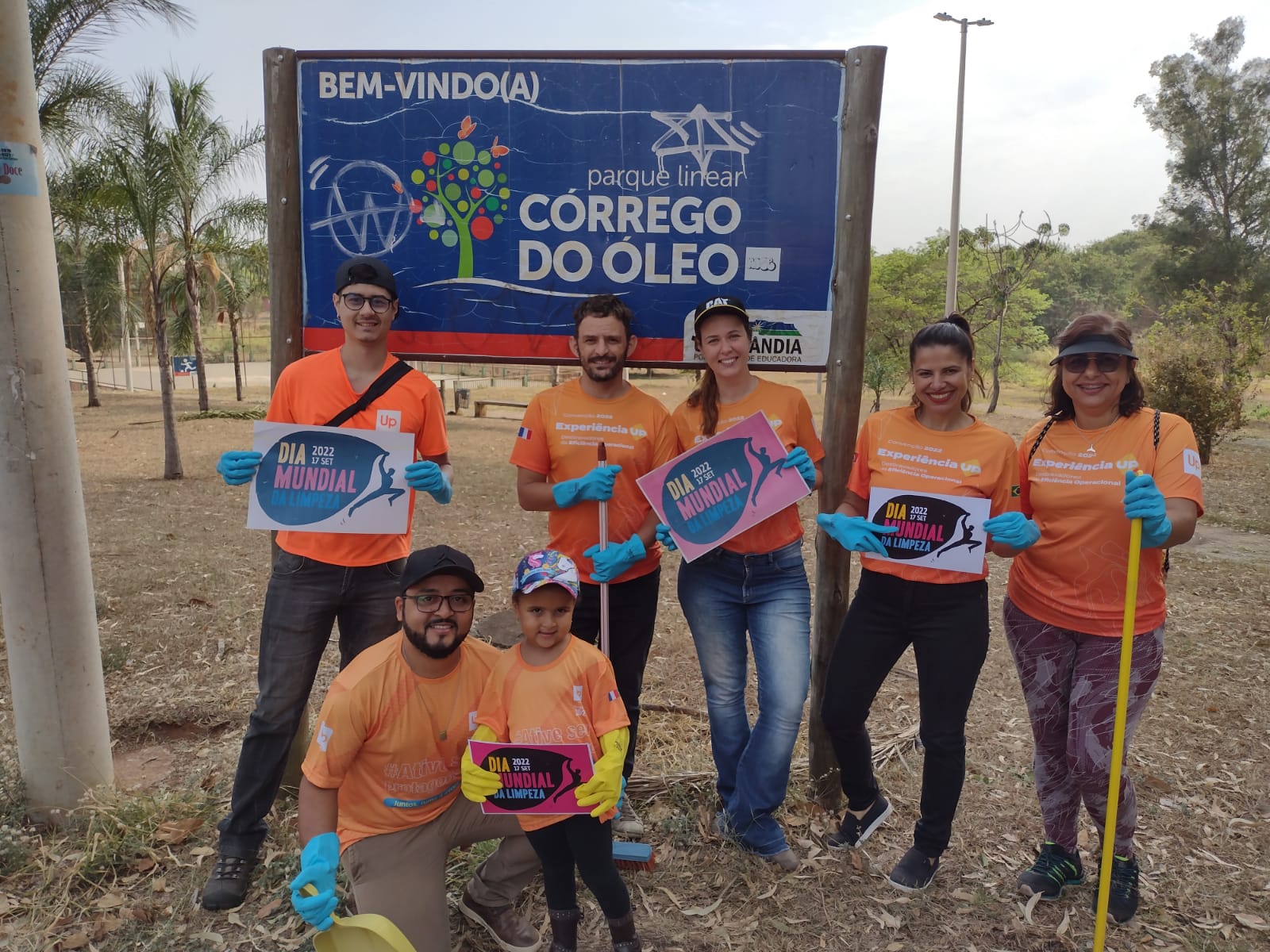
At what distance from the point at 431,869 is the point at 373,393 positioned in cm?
180

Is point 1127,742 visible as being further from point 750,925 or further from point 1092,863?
point 750,925

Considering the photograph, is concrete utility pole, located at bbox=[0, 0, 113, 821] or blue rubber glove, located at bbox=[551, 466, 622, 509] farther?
concrete utility pole, located at bbox=[0, 0, 113, 821]

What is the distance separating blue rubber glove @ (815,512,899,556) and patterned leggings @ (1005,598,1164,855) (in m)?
0.63

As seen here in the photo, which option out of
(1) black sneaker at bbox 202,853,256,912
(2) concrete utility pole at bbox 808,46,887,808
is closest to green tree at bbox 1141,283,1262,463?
(2) concrete utility pole at bbox 808,46,887,808

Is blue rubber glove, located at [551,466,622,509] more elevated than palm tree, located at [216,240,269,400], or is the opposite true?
palm tree, located at [216,240,269,400]

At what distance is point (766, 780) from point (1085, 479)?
5.54 feet

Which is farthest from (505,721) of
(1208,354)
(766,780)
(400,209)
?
(1208,354)

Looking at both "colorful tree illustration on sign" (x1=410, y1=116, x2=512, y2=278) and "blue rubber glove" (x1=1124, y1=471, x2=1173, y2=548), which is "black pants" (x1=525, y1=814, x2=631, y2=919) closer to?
"blue rubber glove" (x1=1124, y1=471, x2=1173, y2=548)

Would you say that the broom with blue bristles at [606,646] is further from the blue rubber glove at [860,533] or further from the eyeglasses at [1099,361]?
the eyeglasses at [1099,361]

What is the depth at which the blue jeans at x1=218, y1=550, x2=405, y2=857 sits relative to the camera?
11.4 feet

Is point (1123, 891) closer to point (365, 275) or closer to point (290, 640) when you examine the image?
point (290, 640)

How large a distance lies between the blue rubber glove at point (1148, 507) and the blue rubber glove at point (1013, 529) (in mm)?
309

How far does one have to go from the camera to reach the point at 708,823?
13.1ft

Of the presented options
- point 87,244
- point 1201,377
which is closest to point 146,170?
point 87,244
